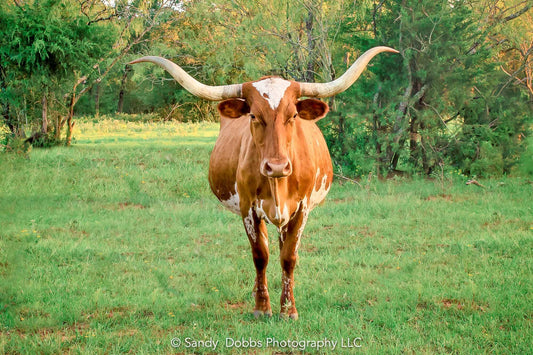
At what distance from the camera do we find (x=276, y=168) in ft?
13.3

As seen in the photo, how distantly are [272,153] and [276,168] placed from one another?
15 cm

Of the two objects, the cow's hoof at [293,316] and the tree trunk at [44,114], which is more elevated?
the tree trunk at [44,114]

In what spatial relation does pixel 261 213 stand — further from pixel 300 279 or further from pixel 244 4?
pixel 244 4

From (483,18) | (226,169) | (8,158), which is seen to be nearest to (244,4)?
(483,18)

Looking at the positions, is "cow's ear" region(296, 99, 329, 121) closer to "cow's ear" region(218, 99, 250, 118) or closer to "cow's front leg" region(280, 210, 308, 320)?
"cow's ear" region(218, 99, 250, 118)

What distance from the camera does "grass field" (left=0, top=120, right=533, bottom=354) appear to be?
4.49 metres

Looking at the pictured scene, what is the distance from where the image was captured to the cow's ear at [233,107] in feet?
15.0

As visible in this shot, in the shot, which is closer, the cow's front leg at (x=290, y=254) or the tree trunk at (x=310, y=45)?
the cow's front leg at (x=290, y=254)

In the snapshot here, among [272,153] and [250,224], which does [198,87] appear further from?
[250,224]

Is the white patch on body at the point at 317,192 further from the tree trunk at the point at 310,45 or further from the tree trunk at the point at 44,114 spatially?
the tree trunk at the point at 44,114

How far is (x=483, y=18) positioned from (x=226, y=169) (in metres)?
9.89

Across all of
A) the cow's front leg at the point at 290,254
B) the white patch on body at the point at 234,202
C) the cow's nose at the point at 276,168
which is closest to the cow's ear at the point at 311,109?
the cow's nose at the point at 276,168

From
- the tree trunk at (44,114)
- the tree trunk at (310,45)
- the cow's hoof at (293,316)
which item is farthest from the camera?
the tree trunk at (44,114)

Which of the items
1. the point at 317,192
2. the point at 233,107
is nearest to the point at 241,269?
the point at 317,192
